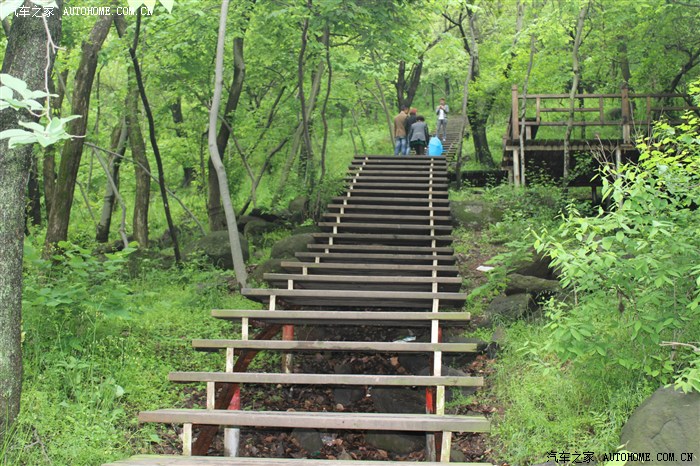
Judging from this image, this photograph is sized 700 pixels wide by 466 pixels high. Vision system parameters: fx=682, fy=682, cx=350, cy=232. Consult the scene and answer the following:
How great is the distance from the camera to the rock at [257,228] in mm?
16203

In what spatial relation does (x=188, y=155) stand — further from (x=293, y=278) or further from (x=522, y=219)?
(x=293, y=278)

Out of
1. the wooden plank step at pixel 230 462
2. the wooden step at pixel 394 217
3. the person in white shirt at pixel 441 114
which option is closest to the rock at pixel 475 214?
the wooden step at pixel 394 217

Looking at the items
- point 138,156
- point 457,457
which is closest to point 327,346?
point 457,457

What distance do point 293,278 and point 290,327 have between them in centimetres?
64

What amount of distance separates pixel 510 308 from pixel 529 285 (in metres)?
0.48

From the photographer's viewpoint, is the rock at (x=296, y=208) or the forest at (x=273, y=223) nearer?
the forest at (x=273, y=223)

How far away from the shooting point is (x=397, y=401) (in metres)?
7.26

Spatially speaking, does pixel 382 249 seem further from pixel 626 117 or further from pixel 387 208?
pixel 626 117

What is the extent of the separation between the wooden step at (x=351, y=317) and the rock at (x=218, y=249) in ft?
20.7

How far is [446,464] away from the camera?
468cm

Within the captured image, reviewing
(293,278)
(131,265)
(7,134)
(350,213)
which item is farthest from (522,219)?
(7,134)

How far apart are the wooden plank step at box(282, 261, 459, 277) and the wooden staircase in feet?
Result: 0.05

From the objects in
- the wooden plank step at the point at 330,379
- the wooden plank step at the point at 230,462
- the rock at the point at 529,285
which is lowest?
the wooden plank step at the point at 230,462

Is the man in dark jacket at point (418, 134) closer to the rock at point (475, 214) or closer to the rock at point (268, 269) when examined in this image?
the rock at point (475, 214)
